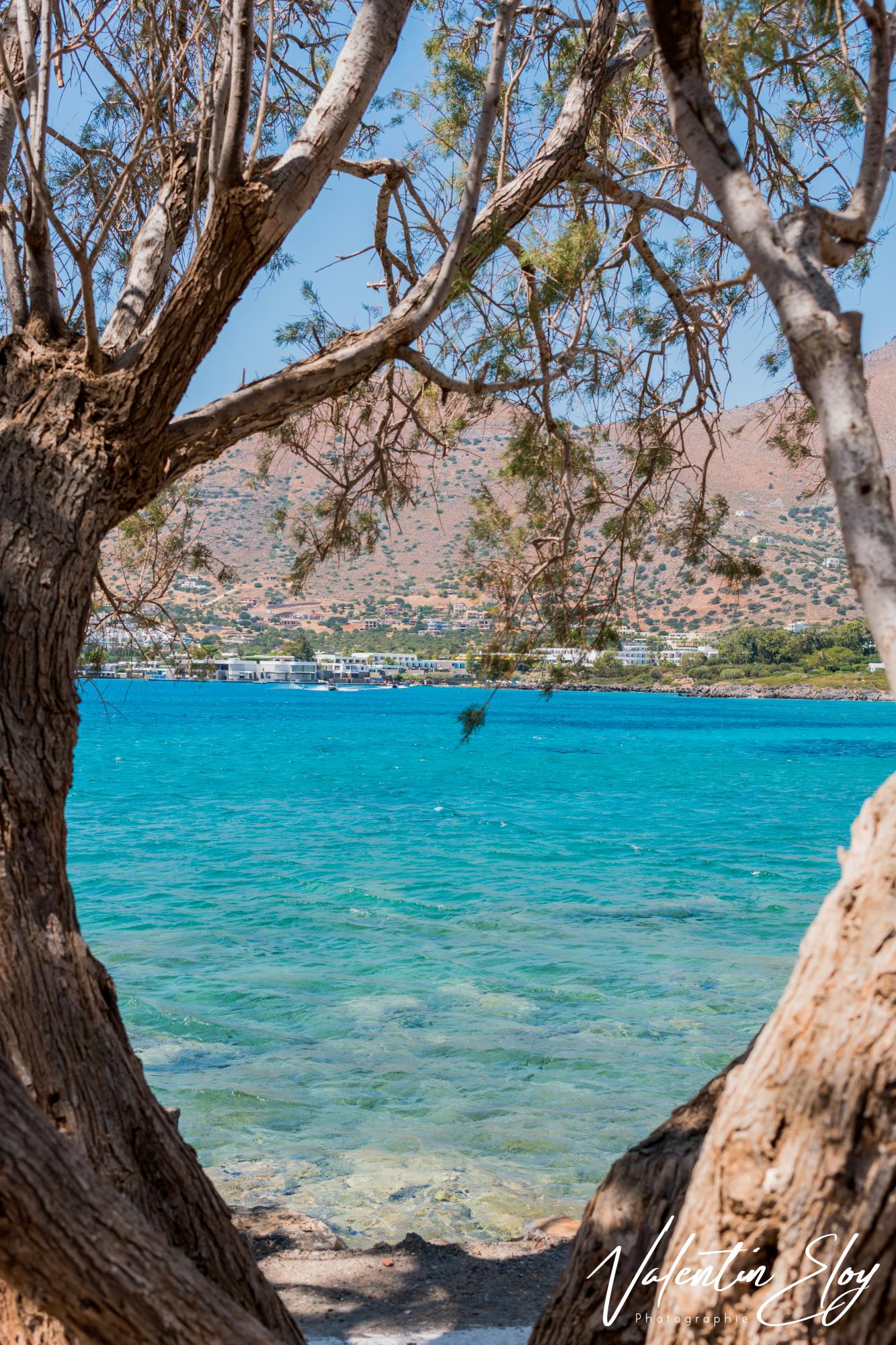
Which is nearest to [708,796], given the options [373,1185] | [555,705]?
[373,1185]

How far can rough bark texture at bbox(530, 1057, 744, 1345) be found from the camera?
1760 mm

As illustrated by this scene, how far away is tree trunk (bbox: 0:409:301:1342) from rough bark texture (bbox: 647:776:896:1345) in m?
1.12

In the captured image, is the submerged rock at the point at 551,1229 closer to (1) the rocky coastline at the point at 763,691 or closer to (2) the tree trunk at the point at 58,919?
(2) the tree trunk at the point at 58,919

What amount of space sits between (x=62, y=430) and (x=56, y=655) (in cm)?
51

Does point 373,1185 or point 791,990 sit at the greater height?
point 791,990

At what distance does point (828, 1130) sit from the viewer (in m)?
1.31

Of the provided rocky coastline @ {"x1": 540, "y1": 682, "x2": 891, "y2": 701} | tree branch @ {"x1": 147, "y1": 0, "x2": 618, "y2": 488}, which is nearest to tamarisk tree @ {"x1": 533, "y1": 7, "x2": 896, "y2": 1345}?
tree branch @ {"x1": 147, "y1": 0, "x2": 618, "y2": 488}

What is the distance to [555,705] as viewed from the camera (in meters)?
77.4

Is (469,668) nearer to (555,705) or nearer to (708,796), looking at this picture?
(708,796)

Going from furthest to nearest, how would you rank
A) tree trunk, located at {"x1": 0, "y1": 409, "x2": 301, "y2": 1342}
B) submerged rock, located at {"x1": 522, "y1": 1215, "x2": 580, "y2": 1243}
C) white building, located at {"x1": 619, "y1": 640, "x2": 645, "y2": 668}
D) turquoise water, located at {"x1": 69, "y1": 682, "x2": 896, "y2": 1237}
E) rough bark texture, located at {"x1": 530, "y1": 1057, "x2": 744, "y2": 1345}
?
white building, located at {"x1": 619, "y1": 640, "x2": 645, "y2": 668}
turquoise water, located at {"x1": 69, "y1": 682, "x2": 896, "y2": 1237}
submerged rock, located at {"x1": 522, "y1": 1215, "x2": 580, "y2": 1243}
tree trunk, located at {"x1": 0, "y1": 409, "x2": 301, "y2": 1342}
rough bark texture, located at {"x1": 530, "y1": 1057, "x2": 744, "y2": 1345}

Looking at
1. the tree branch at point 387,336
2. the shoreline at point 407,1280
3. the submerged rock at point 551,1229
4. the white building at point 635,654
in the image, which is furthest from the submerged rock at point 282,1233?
the tree branch at point 387,336

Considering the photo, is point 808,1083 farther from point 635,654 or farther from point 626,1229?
point 635,654

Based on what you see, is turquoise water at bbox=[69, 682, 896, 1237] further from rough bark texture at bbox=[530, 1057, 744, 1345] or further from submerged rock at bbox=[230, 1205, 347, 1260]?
rough bark texture at bbox=[530, 1057, 744, 1345]

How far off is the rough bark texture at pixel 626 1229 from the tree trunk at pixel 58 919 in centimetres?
66
